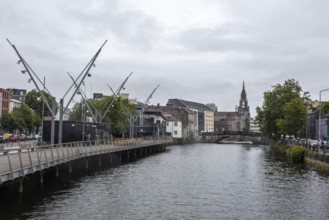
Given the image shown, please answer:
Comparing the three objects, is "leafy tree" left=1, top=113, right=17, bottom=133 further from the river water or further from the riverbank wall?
the riverbank wall

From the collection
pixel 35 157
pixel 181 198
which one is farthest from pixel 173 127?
pixel 181 198

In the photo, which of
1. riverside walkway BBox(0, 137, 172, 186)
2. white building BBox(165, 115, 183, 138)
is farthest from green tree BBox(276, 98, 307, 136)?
white building BBox(165, 115, 183, 138)


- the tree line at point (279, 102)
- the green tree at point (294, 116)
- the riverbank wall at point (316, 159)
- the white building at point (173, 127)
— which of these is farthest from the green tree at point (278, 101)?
the white building at point (173, 127)

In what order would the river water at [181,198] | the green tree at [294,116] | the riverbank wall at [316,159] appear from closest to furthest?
the river water at [181,198]
the riverbank wall at [316,159]
the green tree at [294,116]

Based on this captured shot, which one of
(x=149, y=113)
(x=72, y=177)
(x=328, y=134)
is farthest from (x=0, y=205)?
(x=149, y=113)

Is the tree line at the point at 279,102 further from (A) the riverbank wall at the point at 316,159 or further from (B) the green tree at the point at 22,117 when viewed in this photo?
(B) the green tree at the point at 22,117

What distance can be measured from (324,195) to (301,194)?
5.73 feet

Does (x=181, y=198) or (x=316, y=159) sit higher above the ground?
(x=316, y=159)

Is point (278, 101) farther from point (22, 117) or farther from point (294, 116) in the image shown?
point (22, 117)

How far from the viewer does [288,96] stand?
355 ft

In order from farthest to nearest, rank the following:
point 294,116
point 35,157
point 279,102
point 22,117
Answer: point 22,117, point 279,102, point 294,116, point 35,157

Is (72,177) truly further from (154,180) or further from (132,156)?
(132,156)

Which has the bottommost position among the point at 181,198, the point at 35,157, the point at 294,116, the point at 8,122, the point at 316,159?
the point at 181,198

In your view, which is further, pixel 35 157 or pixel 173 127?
pixel 173 127
